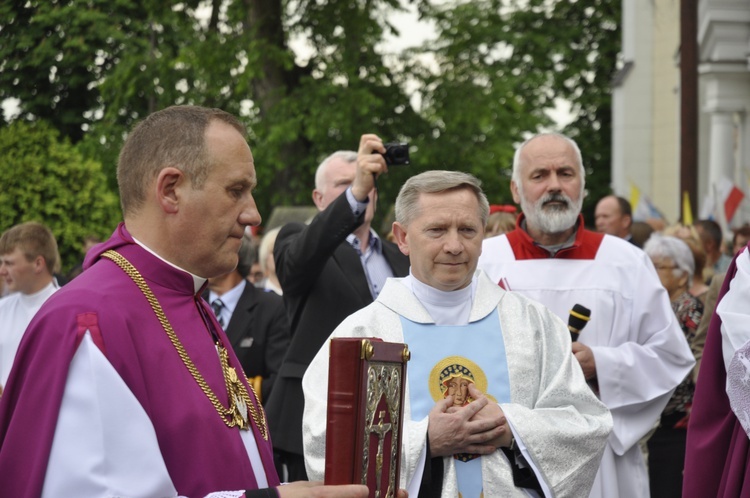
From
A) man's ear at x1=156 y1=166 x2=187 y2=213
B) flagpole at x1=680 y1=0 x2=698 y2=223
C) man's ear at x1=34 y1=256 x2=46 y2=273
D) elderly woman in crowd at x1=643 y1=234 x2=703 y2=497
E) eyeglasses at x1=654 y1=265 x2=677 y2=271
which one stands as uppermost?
flagpole at x1=680 y1=0 x2=698 y2=223

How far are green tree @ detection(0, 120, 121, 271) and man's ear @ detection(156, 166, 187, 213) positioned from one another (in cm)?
1300

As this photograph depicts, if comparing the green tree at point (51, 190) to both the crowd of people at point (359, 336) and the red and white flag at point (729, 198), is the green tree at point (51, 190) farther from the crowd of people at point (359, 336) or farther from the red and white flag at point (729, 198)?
the crowd of people at point (359, 336)

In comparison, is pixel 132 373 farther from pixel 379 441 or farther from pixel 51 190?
pixel 51 190

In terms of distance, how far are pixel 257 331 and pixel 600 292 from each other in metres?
2.24

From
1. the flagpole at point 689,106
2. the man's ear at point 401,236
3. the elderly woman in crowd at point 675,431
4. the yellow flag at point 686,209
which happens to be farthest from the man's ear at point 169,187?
the flagpole at point 689,106

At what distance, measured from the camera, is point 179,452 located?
2.79 metres

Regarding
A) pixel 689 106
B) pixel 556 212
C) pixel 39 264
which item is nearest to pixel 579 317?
pixel 556 212

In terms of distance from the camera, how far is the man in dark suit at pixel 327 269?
5.30m

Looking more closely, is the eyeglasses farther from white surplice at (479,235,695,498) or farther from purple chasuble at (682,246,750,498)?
purple chasuble at (682,246,750,498)

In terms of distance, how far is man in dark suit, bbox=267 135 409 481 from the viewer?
17.4ft

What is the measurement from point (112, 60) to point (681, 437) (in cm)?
1476

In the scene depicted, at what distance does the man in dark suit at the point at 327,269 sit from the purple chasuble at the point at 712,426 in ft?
5.43

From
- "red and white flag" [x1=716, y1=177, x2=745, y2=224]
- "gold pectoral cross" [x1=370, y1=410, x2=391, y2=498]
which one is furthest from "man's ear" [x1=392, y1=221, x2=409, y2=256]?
"red and white flag" [x1=716, y1=177, x2=745, y2=224]

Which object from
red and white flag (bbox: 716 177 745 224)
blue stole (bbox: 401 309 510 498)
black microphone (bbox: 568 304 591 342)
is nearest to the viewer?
blue stole (bbox: 401 309 510 498)
